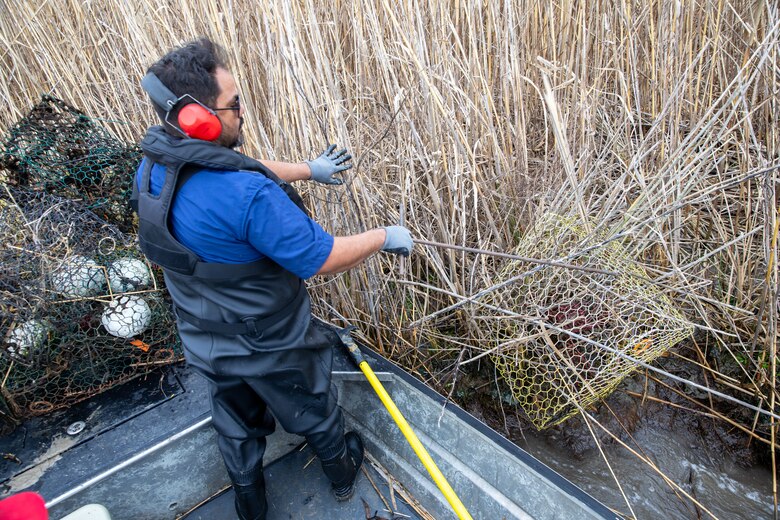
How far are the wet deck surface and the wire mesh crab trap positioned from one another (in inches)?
52.7

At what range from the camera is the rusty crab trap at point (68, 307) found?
1620 millimetres

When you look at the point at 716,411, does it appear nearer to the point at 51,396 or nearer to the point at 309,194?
the point at 309,194

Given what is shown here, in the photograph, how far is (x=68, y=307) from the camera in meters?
1.70

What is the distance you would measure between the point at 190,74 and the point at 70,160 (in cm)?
120

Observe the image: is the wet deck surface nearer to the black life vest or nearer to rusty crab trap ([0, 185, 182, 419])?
rusty crab trap ([0, 185, 182, 419])

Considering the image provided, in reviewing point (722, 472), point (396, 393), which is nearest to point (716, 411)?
point (722, 472)

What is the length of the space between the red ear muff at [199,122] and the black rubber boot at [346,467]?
1.18 metres

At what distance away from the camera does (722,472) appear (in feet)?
6.55

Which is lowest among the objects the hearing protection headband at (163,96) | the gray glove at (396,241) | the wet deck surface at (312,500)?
the wet deck surface at (312,500)

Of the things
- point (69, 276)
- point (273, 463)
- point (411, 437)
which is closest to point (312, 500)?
point (273, 463)

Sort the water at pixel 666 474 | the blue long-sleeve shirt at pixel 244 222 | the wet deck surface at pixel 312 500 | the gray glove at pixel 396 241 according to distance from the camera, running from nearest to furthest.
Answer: the blue long-sleeve shirt at pixel 244 222, the gray glove at pixel 396 241, the wet deck surface at pixel 312 500, the water at pixel 666 474

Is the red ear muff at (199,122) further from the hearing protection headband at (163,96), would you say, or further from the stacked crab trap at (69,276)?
the stacked crab trap at (69,276)

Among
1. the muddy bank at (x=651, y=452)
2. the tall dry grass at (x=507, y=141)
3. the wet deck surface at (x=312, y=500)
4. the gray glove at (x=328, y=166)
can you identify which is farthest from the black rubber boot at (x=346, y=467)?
the gray glove at (x=328, y=166)

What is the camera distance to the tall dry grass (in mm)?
1796
